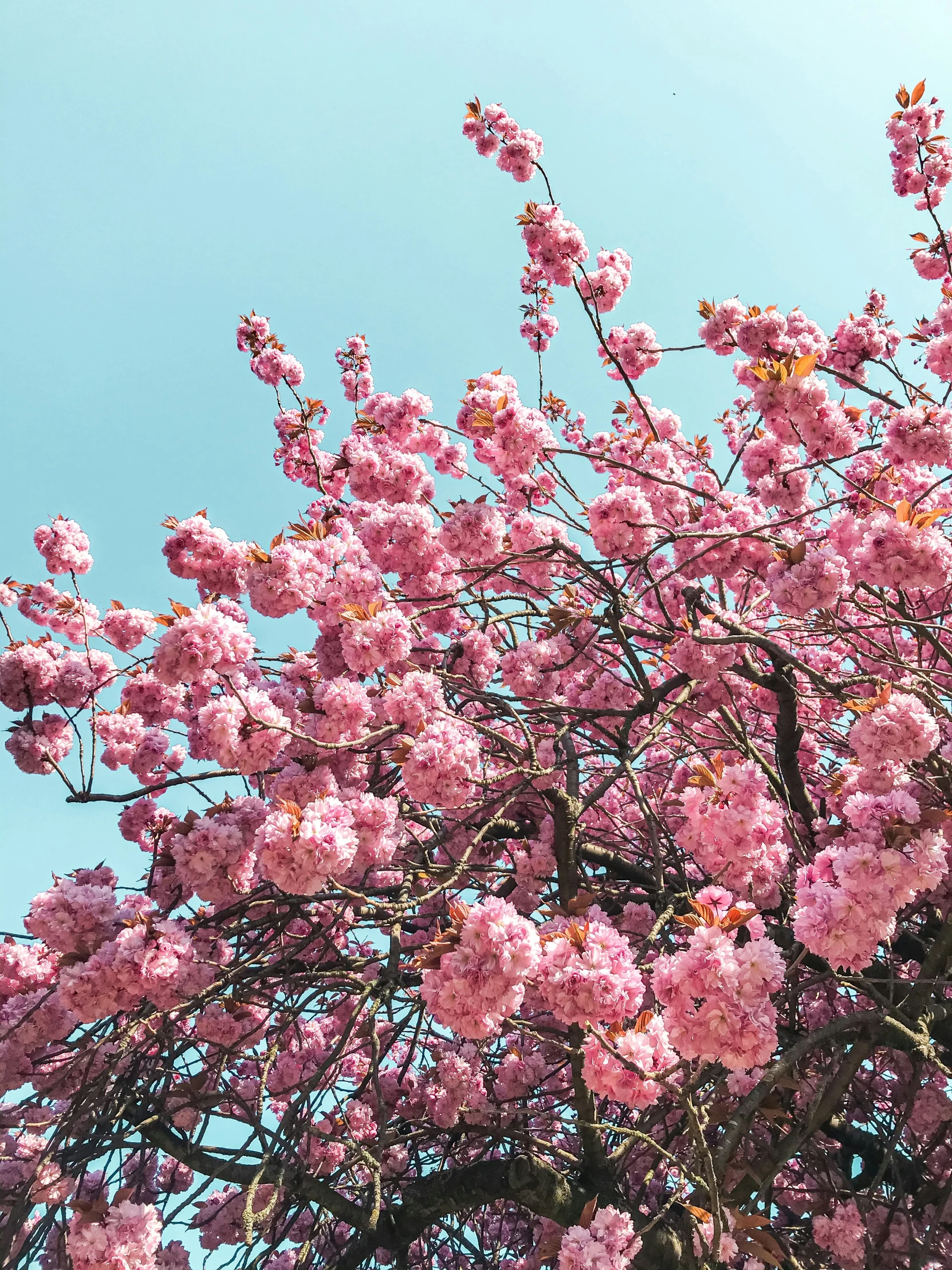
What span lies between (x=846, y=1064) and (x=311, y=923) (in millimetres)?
2393

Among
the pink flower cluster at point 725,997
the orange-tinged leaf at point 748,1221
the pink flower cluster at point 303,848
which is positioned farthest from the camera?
the pink flower cluster at point 303,848

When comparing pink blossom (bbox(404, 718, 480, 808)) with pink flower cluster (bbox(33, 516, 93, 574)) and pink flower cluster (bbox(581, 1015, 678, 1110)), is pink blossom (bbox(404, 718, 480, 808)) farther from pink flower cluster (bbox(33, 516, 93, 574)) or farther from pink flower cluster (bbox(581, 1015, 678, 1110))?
pink flower cluster (bbox(33, 516, 93, 574))

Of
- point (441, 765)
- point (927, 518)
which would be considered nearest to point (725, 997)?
point (441, 765)

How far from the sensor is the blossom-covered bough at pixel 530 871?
8.11ft

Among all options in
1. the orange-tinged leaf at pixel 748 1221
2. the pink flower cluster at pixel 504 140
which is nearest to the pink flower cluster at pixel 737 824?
the orange-tinged leaf at pixel 748 1221

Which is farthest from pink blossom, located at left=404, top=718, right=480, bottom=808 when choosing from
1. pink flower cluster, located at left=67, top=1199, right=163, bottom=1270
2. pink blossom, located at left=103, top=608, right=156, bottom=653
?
pink blossom, located at left=103, top=608, right=156, bottom=653

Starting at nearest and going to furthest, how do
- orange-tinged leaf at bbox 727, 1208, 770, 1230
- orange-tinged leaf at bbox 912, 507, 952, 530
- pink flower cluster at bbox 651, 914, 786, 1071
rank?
pink flower cluster at bbox 651, 914, 786, 1071, orange-tinged leaf at bbox 727, 1208, 770, 1230, orange-tinged leaf at bbox 912, 507, 952, 530

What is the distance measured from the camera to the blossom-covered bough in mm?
2471

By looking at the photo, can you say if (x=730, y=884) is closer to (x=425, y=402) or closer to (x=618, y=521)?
(x=618, y=521)

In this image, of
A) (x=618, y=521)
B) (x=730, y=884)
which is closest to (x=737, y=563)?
(x=618, y=521)

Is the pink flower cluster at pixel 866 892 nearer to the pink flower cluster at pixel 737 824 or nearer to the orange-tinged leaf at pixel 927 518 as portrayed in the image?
the pink flower cluster at pixel 737 824

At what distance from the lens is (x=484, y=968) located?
2.24 m

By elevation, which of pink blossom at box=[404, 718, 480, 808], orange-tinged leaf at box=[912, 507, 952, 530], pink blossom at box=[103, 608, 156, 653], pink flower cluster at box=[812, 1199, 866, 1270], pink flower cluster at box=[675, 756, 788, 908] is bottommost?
pink flower cluster at box=[812, 1199, 866, 1270]

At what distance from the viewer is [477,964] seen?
7.38ft
